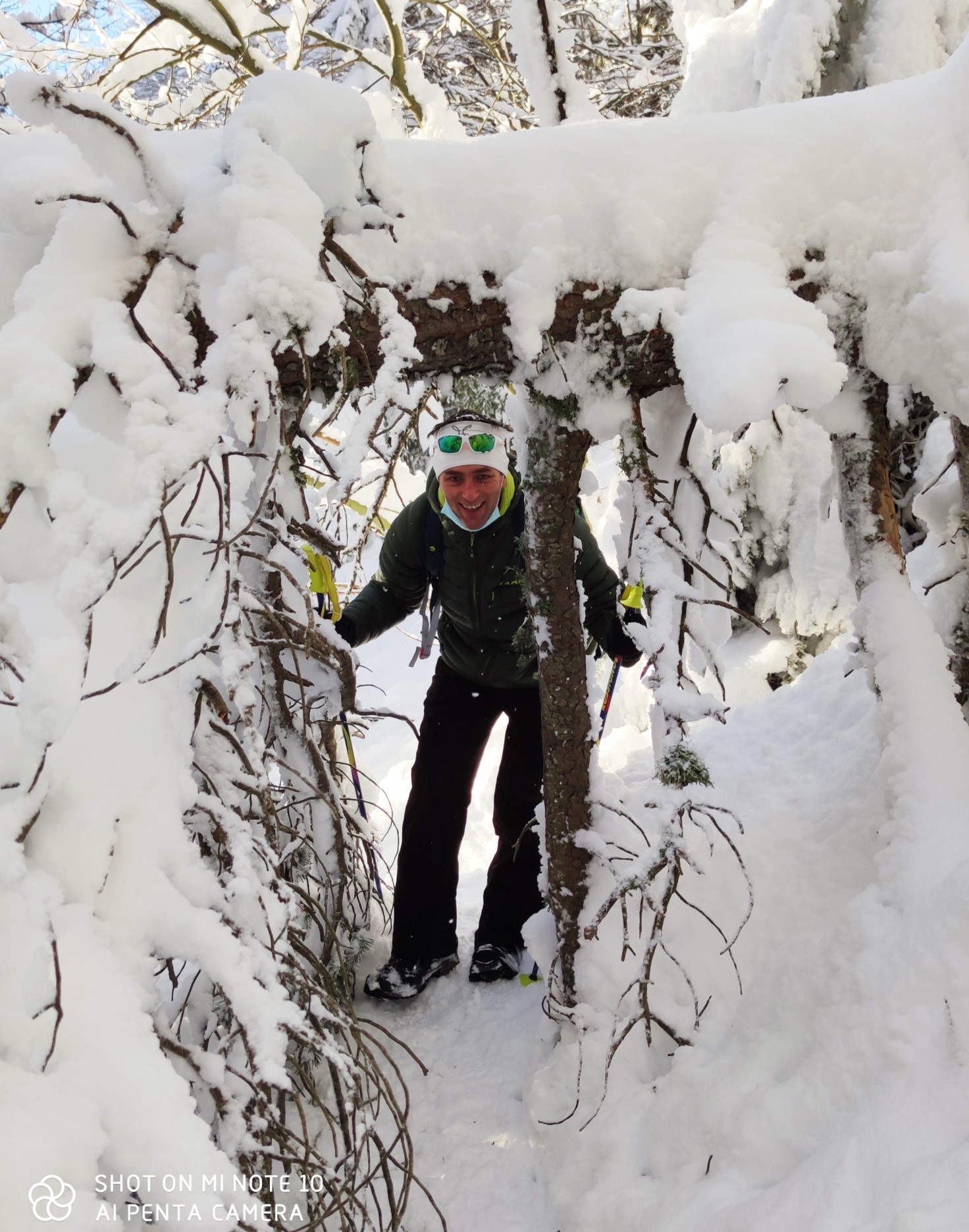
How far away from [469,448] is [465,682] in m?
1.02

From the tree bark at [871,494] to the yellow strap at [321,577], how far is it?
1.59 metres

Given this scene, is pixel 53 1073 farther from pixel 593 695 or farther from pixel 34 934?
pixel 593 695

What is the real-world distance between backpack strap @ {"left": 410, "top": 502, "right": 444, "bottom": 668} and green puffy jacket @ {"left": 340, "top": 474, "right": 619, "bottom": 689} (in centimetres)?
2

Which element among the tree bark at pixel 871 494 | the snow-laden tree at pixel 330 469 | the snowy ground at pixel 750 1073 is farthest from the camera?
the tree bark at pixel 871 494

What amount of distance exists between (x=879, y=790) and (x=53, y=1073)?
2153mm

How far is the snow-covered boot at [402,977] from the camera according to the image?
2701 mm

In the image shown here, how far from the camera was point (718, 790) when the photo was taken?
8.15 ft

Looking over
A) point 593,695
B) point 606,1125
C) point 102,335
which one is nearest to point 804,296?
point 593,695

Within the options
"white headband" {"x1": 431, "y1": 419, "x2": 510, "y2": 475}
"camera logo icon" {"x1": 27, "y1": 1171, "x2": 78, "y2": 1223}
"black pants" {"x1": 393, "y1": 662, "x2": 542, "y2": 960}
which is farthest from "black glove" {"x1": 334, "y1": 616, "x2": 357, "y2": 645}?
"camera logo icon" {"x1": 27, "y1": 1171, "x2": 78, "y2": 1223}

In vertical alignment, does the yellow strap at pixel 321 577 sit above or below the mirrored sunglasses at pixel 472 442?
below

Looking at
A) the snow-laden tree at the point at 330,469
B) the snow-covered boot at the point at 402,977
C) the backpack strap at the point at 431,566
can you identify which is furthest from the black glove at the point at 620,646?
the snow-covered boot at the point at 402,977

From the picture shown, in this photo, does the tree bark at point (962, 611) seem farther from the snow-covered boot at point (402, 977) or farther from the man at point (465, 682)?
the snow-covered boot at point (402, 977)

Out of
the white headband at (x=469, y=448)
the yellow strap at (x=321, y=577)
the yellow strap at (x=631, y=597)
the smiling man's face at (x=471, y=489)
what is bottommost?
the yellow strap at (x=631, y=597)

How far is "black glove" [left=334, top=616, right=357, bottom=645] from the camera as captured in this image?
2869 mm
